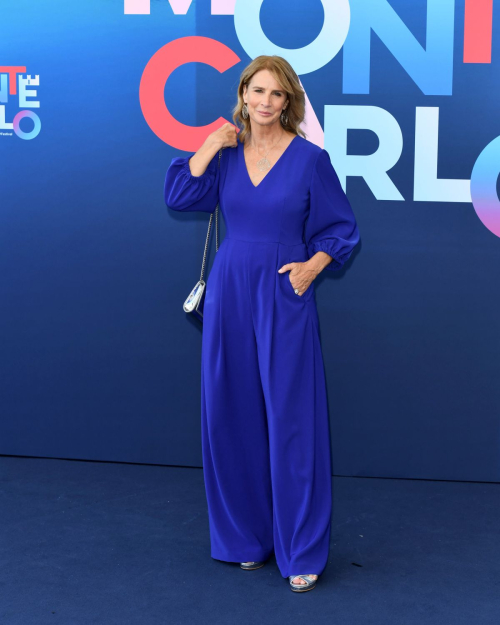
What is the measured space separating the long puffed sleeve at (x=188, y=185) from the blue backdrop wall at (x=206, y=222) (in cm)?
92

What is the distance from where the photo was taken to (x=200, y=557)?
9.75 ft

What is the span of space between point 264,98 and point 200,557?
1537 millimetres

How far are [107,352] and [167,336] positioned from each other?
286 millimetres

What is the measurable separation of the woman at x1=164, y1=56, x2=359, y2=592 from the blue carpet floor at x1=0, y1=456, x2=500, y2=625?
182 millimetres

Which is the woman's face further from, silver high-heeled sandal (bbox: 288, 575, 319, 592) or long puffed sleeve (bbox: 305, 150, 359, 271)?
silver high-heeled sandal (bbox: 288, 575, 319, 592)

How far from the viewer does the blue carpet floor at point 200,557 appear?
2.59 metres

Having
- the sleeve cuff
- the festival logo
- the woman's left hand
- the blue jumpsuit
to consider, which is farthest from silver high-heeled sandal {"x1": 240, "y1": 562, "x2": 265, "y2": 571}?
the festival logo

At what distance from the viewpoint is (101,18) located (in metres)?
3.70

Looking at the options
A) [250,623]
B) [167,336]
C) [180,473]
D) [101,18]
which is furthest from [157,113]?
[250,623]

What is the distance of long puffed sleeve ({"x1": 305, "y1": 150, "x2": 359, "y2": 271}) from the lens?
272 centimetres

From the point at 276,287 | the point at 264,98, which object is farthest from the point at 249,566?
the point at 264,98

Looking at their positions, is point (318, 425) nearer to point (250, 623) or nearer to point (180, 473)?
point (250, 623)

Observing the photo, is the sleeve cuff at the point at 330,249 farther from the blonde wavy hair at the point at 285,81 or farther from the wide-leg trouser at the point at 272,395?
the blonde wavy hair at the point at 285,81

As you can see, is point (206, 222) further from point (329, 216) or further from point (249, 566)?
point (249, 566)
